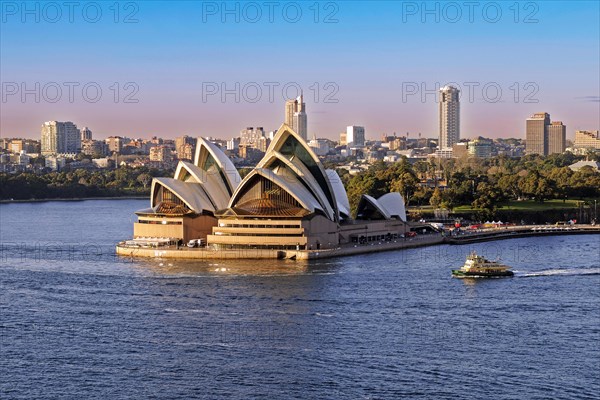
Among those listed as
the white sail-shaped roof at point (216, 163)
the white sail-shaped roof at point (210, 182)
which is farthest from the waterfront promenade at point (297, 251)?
the white sail-shaped roof at point (216, 163)

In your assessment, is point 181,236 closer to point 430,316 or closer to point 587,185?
point 430,316

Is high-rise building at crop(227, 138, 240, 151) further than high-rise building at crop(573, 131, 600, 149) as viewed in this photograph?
Yes

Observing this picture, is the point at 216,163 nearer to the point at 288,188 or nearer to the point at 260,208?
the point at 260,208

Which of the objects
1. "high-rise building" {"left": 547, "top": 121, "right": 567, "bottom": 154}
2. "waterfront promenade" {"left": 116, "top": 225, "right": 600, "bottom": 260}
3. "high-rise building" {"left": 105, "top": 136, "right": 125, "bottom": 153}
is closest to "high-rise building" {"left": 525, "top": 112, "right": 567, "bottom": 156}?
"high-rise building" {"left": 547, "top": 121, "right": 567, "bottom": 154}

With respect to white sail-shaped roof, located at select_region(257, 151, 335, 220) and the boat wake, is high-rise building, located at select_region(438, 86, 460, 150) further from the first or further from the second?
the boat wake

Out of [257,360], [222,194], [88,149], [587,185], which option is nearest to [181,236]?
[222,194]

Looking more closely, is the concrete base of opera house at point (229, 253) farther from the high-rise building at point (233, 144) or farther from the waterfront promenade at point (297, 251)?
the high-rise building at point (233, 144)
